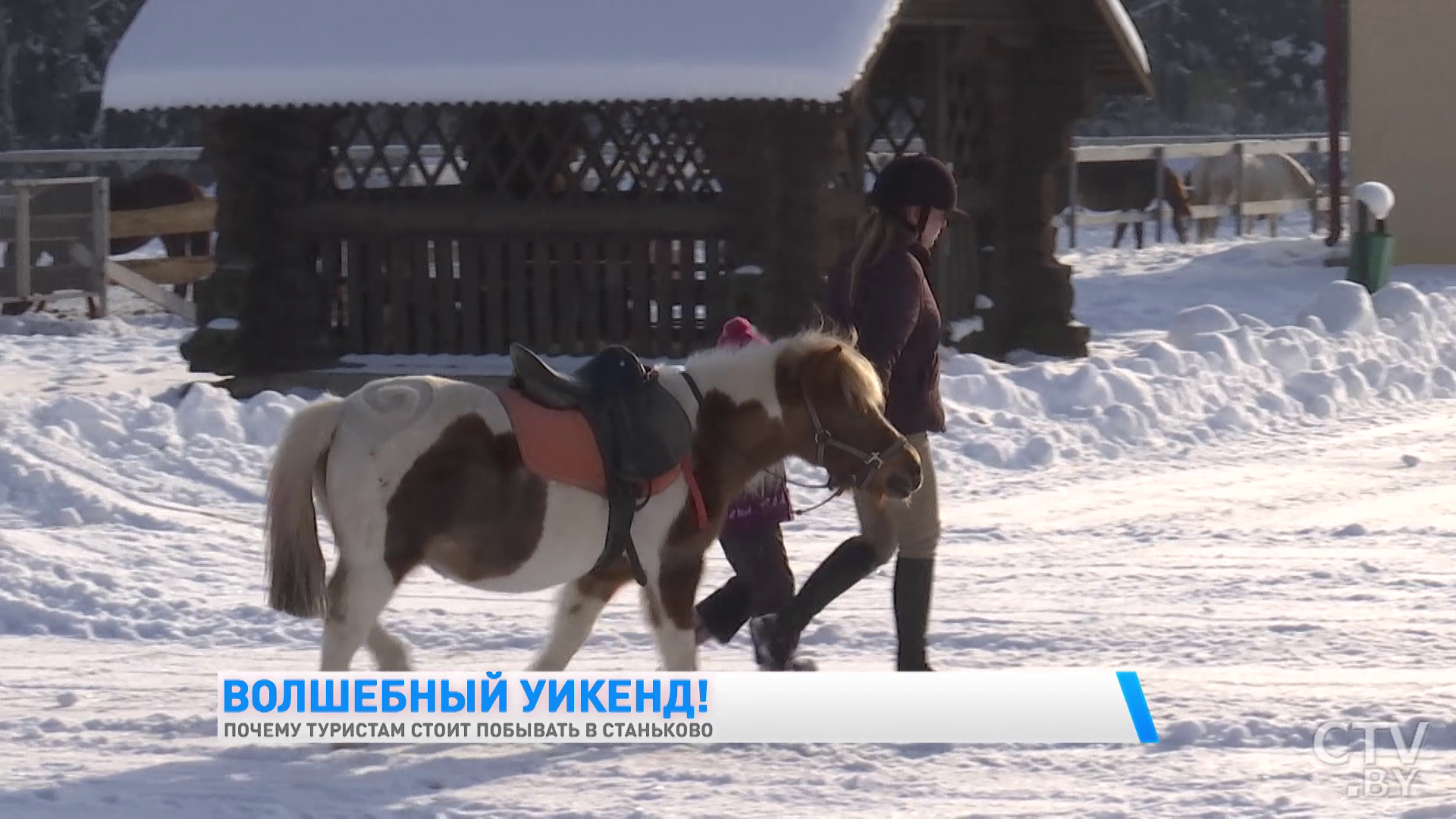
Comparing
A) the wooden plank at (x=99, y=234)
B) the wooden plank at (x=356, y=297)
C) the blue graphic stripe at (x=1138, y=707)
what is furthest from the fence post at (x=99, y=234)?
the blue graphic stripe at (x=1138, y=707)

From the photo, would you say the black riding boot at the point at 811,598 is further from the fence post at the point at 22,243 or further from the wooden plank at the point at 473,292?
the fence post at the point at 22,243

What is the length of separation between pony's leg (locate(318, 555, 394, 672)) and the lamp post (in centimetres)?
1452

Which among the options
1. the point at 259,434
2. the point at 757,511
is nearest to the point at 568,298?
the point at 259,434

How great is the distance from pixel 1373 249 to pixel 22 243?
11.9m

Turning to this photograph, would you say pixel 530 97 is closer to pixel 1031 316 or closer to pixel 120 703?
pixel 1031 316

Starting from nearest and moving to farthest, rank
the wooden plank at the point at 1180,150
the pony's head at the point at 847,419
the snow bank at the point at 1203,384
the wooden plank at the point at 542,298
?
the pony's head at the point at 847,419, the snow bank at the point at 1203,384, the wooden plank at the point at 542,298, the wooden plank at the point at 1180,150

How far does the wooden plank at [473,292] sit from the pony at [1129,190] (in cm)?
1599

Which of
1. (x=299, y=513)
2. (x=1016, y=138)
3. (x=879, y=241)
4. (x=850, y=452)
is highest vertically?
(x=1016, y=138)

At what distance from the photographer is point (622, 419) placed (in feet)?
19.7

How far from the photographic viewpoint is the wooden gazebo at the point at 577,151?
12.9 m

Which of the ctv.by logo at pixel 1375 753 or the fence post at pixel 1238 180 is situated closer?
the ctv.by logo at pixel 1375 753

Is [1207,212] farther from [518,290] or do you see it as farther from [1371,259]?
[518,290]

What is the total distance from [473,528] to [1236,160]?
1048 inches

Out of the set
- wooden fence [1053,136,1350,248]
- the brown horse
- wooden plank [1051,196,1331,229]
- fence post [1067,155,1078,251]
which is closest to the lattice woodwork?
the brown horse
